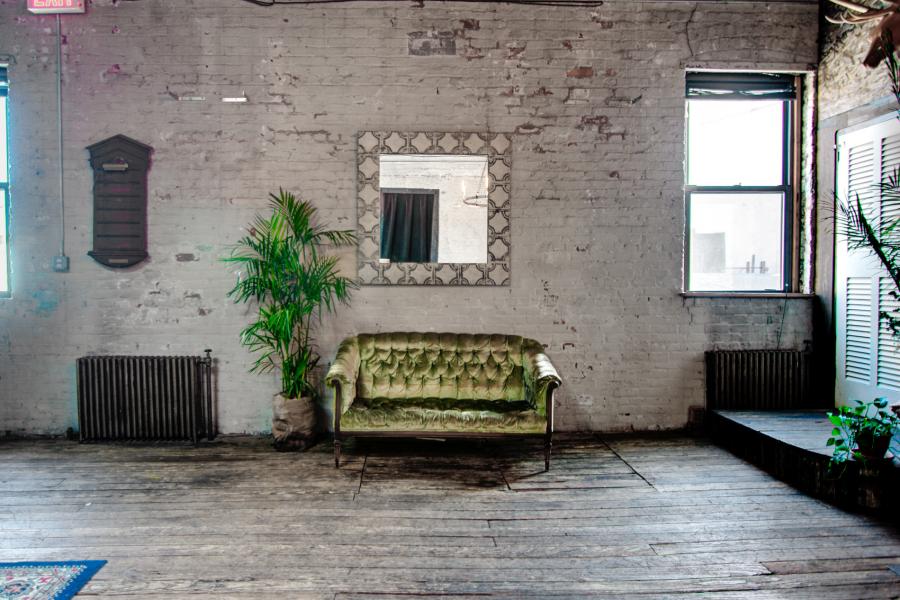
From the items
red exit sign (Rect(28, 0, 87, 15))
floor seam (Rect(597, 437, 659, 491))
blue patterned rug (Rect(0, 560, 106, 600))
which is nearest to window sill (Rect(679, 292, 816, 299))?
floor seam (Rect(597, 437, 659, 491))

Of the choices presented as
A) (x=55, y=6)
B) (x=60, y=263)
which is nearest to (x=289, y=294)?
(x=60, y=263)

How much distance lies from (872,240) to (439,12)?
11.7ft

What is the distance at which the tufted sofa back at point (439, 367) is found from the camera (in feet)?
14.3

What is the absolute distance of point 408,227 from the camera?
15.4 feet

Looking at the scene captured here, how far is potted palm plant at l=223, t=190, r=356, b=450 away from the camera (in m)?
4.29

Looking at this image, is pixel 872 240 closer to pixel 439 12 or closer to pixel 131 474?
pixel 439 12

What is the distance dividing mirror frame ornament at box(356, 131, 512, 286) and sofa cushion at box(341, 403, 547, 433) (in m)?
1.26

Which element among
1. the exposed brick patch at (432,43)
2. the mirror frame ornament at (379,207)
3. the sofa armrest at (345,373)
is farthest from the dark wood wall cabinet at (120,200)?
the exposed brick patch at (432,43)

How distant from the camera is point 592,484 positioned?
363cm

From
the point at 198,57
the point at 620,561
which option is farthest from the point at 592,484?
the point at 198,57

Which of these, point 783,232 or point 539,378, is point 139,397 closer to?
point 539,378

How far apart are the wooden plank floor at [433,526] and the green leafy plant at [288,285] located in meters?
0.75

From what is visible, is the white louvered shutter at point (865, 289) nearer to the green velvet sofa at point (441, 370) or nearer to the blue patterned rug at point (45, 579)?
the green velvet sofa at point (441, 370)

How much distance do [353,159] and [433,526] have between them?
9.92 ft
